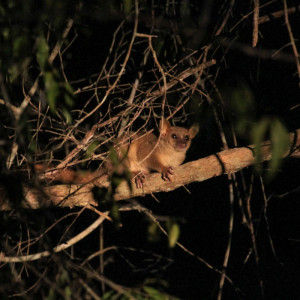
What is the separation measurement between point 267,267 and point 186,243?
141 centimetres

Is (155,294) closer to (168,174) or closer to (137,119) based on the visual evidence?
(168,174)

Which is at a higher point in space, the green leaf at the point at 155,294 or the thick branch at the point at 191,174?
the thick branch at the point at 191,174

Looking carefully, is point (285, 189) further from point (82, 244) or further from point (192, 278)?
point (82, 244)

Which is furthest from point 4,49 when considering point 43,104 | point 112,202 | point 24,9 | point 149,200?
point 149,200

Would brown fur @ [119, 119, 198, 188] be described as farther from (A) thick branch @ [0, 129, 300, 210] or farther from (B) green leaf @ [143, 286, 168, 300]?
(B) green leaf @ [143, 286, 168, 300]

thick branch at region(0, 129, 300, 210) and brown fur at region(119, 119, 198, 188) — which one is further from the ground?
thick branch at region(0, 129, 300, 210)

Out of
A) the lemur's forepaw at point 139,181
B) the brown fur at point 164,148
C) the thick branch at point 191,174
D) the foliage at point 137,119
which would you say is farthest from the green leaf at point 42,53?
the brown fur at point 164,148

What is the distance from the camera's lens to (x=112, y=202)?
2.38m

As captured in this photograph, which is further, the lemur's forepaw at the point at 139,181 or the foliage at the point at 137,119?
the lemur's forepaw at the point at 139,181

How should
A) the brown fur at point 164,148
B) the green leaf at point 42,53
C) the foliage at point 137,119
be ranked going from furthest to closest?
the brown fur at point 164,148 < the foliage at point 137,119 < the green leaf at point 42,53

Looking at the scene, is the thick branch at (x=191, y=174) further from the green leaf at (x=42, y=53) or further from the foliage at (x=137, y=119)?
the green leaf at (x=42, y=53)

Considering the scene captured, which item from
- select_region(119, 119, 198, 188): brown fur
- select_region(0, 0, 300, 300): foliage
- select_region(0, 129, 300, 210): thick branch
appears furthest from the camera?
select_region(119, 119, 198, 188): brown fur

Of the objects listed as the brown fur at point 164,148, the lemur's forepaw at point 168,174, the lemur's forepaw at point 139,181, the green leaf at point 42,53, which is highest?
the green leaf at point 42,53

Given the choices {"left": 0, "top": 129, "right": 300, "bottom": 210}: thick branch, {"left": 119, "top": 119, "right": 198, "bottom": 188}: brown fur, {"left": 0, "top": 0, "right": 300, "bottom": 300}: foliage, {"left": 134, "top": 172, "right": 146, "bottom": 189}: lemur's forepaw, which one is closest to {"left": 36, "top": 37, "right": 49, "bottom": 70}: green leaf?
{"left": 0, "top": 0, "right": 300, "bottom": 300}: foliage
